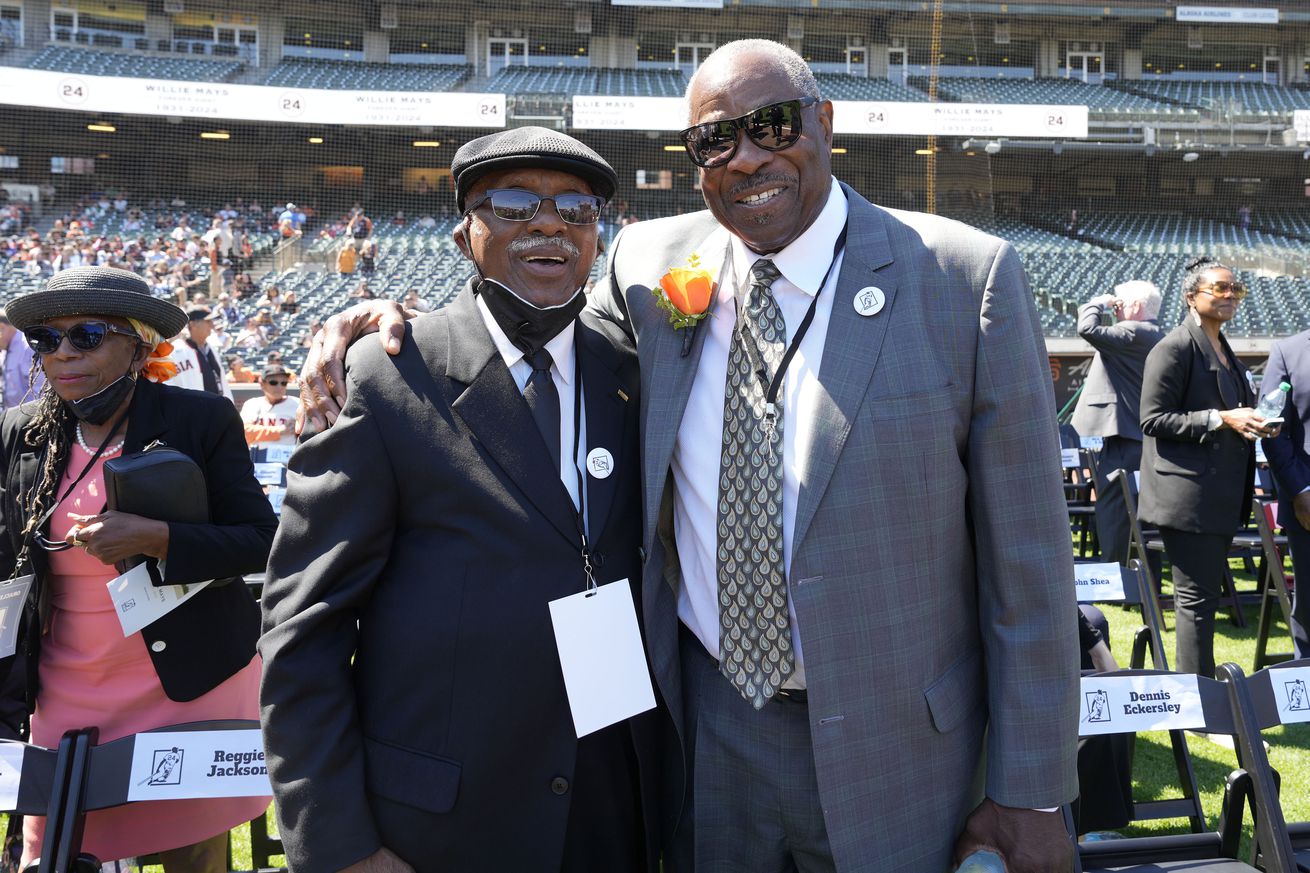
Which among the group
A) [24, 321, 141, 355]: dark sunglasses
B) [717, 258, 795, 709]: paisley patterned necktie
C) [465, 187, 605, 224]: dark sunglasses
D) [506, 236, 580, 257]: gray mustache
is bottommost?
[717, 258, 795, 709]: paisley patterned necktie

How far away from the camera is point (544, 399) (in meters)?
1.71

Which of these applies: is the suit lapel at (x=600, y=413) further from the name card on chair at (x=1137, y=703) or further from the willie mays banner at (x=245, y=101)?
the willie mays banner at (x=245, y=101)

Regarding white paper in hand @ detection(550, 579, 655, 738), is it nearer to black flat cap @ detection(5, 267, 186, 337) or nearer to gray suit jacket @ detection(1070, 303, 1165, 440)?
black flat cap @ detection(5, 267, 186, 337)

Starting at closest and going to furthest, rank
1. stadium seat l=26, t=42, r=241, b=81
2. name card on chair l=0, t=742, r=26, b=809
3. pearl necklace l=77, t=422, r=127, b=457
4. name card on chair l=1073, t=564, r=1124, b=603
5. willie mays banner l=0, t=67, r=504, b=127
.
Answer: name card on chair l=0, t=742, r=26, b=809 < pearl necklace l=77, t=422, r=127, b=457 < name card on chair l=1073, t=564, r=1124, b=603 < willie mays banner l=0, t=67, r=504, b=127 < stadium seat l=26, t=42, r=241, b=81

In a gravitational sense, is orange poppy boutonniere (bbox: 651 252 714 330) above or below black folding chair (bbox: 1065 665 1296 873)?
above

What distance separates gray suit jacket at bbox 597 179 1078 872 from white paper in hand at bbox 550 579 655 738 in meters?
0.17

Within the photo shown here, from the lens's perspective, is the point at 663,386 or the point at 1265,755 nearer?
the point at 663,386

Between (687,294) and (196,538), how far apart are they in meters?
1.34

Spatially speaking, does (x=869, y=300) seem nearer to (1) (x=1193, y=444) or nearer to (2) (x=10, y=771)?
(2) (x=10, y=771)

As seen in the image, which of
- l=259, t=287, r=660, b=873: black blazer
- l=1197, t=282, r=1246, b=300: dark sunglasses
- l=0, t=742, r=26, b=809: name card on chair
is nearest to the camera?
l=259, t=287, r=660, b=873: black blazer

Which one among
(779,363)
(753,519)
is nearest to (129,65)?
(779,363)

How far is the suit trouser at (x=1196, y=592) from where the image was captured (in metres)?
4.28

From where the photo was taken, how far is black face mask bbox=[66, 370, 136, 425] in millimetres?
2369

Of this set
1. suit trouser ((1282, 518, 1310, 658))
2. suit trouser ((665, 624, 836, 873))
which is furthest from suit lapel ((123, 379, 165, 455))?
suit trouser ((1282, 518, 1310, 658))
